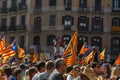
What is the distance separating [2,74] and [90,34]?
42.4 m

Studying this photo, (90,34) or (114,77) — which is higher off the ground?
(114,77)

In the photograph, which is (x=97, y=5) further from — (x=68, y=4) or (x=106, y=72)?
(x=106, y=72)

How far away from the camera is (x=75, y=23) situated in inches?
2124

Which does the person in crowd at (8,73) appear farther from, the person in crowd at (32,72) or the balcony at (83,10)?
the balcony at (83,10)

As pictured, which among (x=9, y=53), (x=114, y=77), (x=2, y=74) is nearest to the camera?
(x=114, y=77)

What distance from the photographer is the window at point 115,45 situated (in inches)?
2125

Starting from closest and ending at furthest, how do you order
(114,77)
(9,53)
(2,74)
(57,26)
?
(114,77) < (2,74) < (9,53) < (57,26)

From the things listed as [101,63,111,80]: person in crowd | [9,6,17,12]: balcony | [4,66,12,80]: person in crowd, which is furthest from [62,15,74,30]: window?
[4,66,12,80]: person in crowd

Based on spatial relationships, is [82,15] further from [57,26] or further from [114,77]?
[114,77]

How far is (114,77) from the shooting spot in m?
10.5

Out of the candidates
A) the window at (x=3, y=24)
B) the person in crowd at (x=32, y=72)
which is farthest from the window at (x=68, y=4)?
the person in crowd at (x=32, y=72)

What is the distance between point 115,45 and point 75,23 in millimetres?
6209

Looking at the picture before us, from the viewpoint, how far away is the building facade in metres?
53.7

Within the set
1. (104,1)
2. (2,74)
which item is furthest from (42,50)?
(2,74)
